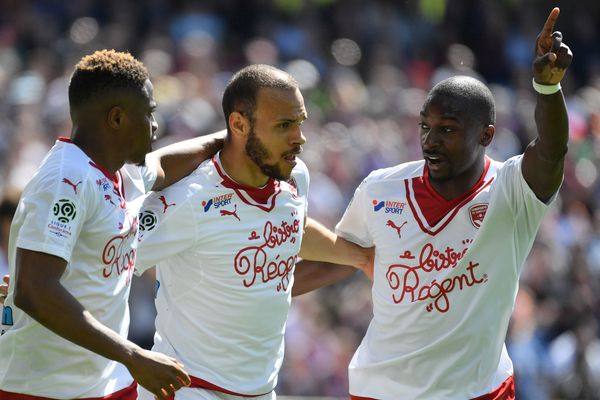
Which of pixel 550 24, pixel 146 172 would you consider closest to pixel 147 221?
pixel 146 172

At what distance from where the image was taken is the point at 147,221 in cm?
609

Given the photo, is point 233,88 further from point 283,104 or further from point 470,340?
point 470,340

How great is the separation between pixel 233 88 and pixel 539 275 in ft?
22.2

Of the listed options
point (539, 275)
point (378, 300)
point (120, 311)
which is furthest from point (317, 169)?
point (120, 311)

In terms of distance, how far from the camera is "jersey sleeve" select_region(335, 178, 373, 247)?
6.64 m

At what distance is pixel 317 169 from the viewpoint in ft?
43.7

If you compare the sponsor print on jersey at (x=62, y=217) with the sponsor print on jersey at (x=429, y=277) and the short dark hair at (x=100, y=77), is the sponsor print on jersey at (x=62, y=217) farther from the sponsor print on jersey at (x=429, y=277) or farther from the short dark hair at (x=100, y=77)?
the sponsor print on jersey at (x=429, y=277)

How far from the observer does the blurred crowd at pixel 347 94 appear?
37.6ft

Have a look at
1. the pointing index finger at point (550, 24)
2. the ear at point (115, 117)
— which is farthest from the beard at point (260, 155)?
the pointing index finger at point (550, 24)

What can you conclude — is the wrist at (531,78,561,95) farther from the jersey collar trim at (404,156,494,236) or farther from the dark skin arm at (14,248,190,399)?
the dark skin arm at (14,248,190,399)

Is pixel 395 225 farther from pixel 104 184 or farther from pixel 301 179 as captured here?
pixel 104 184

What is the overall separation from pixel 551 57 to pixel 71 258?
2309mm

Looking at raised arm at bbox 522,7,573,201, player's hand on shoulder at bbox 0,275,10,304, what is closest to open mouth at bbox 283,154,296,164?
raised arm at bbox 522,7,573,201

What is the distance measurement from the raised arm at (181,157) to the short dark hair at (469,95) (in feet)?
3.78
